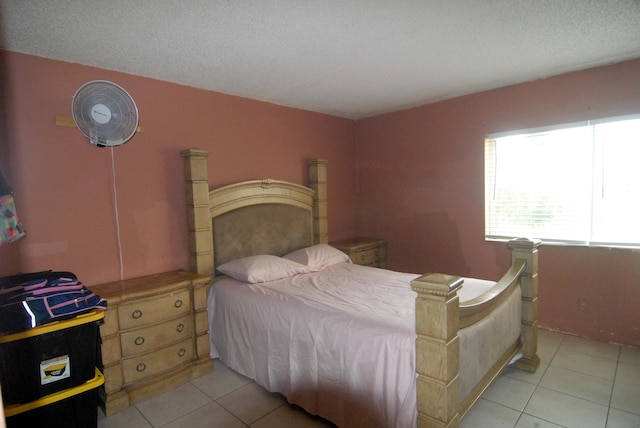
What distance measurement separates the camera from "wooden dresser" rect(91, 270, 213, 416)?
2129mm

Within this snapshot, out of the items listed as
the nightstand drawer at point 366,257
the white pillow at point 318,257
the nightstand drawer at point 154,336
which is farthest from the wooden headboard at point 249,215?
the nightstand drawer at point 154,336

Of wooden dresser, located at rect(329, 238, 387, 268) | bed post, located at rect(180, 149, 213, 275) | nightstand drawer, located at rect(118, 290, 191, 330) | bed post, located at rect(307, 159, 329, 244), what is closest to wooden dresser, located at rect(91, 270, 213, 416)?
nightstand drawer, located at rect(118, 290, 191, 330)

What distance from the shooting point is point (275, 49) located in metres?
2.23

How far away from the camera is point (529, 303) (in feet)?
7.97

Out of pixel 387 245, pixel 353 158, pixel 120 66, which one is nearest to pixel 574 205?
pixel 387 245

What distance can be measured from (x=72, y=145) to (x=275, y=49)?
1546 mm

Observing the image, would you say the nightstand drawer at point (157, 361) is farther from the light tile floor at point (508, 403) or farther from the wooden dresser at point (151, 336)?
the light tile floor at point (508, 403)

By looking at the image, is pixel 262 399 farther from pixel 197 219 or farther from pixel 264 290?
pixel 197 219

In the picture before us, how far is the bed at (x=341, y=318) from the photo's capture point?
1.50 meters

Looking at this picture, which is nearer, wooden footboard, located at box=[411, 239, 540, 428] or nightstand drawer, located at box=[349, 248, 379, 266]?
wooden footboard, located at box=[411, 239, 540, 428]

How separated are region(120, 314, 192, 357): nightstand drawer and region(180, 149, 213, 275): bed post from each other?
478 millimetres

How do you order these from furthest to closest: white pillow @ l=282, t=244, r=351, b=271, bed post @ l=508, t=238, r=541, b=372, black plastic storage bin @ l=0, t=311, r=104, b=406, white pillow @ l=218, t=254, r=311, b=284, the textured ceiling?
white pillow @ l=282, t=244, r=351, b=271, white pillow @ l=218, t=254, r=311, b=284, bed post @ l=508, t=238, r=541, b=372, the textured ceiling, black plastic storage bin @ l=0, t=311, r=104, b=406

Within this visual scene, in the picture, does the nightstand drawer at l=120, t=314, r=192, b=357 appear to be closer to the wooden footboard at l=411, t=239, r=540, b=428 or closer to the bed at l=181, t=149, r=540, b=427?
the bed at l=181, t=149, r=540, b=427

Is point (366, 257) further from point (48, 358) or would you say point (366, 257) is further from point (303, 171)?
point (48, 358)
